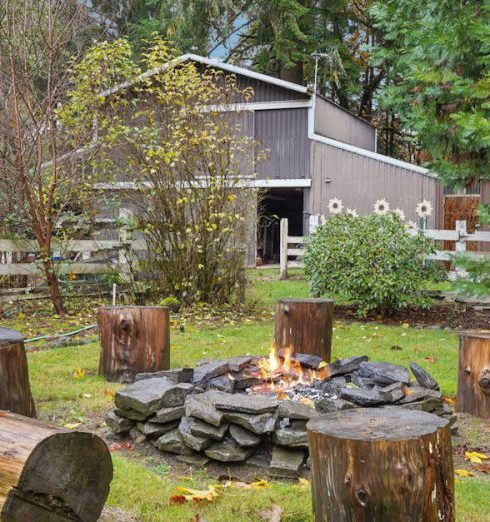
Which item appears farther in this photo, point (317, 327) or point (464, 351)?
point (317, 327)

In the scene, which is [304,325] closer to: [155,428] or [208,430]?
[155,428]

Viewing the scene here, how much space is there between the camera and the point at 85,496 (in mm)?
3086

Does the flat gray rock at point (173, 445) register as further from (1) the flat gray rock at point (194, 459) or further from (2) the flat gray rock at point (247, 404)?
(2) the flat gray rock at point (247, 404)

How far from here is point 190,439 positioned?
15.6ft

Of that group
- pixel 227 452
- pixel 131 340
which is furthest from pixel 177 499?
pixel 131 340

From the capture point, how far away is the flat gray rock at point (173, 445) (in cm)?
486

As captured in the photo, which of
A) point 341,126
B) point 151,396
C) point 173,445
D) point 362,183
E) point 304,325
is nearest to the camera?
point 173,445

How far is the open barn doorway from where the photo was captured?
2511 cm

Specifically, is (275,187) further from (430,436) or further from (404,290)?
(430,436)

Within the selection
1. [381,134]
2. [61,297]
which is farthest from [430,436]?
[381,134]

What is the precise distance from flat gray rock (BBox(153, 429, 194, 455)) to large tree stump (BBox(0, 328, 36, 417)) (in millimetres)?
1197

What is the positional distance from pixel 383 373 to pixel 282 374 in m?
0.84

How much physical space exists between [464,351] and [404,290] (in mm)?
5089

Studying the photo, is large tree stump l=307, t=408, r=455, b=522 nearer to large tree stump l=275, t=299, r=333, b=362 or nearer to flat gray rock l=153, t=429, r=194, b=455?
flat gray rock l=153, t=429, r=194, b=455
